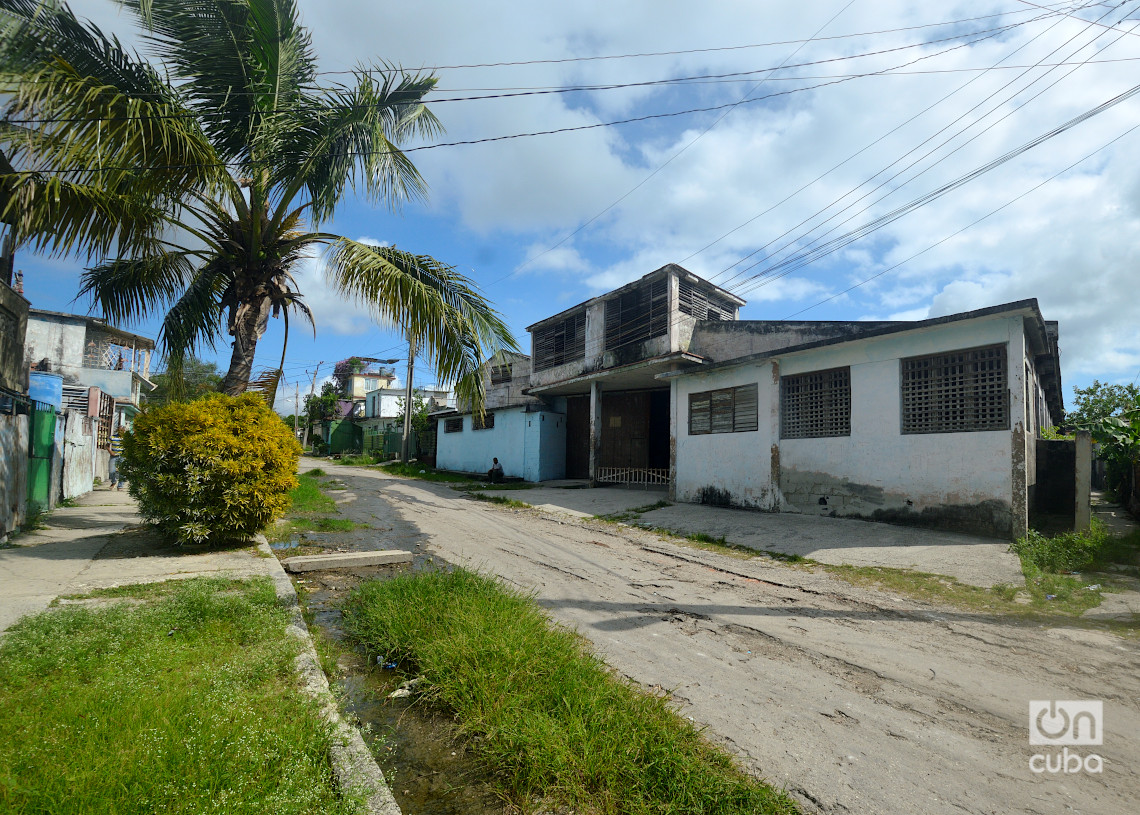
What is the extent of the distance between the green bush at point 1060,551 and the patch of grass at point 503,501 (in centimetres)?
954

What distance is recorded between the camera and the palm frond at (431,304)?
7.12 m

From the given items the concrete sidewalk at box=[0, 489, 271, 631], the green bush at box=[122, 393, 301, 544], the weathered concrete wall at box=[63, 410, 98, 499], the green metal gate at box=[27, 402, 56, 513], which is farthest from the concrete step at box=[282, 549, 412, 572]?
the weathered concrete wall at box=[63, 410, 98, 499]

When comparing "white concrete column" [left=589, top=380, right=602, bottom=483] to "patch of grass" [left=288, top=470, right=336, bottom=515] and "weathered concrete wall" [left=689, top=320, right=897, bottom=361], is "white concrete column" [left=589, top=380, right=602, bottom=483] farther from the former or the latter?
"patch of grass" [left=288, top=470, right=336, bottom=515]

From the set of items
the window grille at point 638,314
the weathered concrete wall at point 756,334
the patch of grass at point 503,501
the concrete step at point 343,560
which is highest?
the window grille at point 638,314

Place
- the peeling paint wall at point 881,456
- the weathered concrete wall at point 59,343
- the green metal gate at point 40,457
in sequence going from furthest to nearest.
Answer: the weathered concrete wall at point 59,343 < the green metal gate at point 40,457 < the peeling paint wall at point 881,456

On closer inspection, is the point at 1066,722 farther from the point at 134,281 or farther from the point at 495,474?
the point at 495,474

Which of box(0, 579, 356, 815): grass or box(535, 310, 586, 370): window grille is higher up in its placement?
box(535, 310, 586, 370): window grille

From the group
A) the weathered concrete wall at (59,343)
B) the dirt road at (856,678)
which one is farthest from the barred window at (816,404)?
the weathered concrete wall at (59,343)

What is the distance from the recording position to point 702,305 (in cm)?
1650

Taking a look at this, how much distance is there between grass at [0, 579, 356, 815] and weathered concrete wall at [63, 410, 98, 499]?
10.7 metres

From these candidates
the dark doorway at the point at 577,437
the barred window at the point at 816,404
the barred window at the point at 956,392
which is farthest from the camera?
the dark doorway at the point at 577,437

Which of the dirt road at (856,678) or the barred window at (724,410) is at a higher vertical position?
the barred window at (724,410)

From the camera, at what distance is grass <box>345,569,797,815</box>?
2334 mm

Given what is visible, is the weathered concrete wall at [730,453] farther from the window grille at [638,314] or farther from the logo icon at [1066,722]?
the logo icon at [1066,722]
